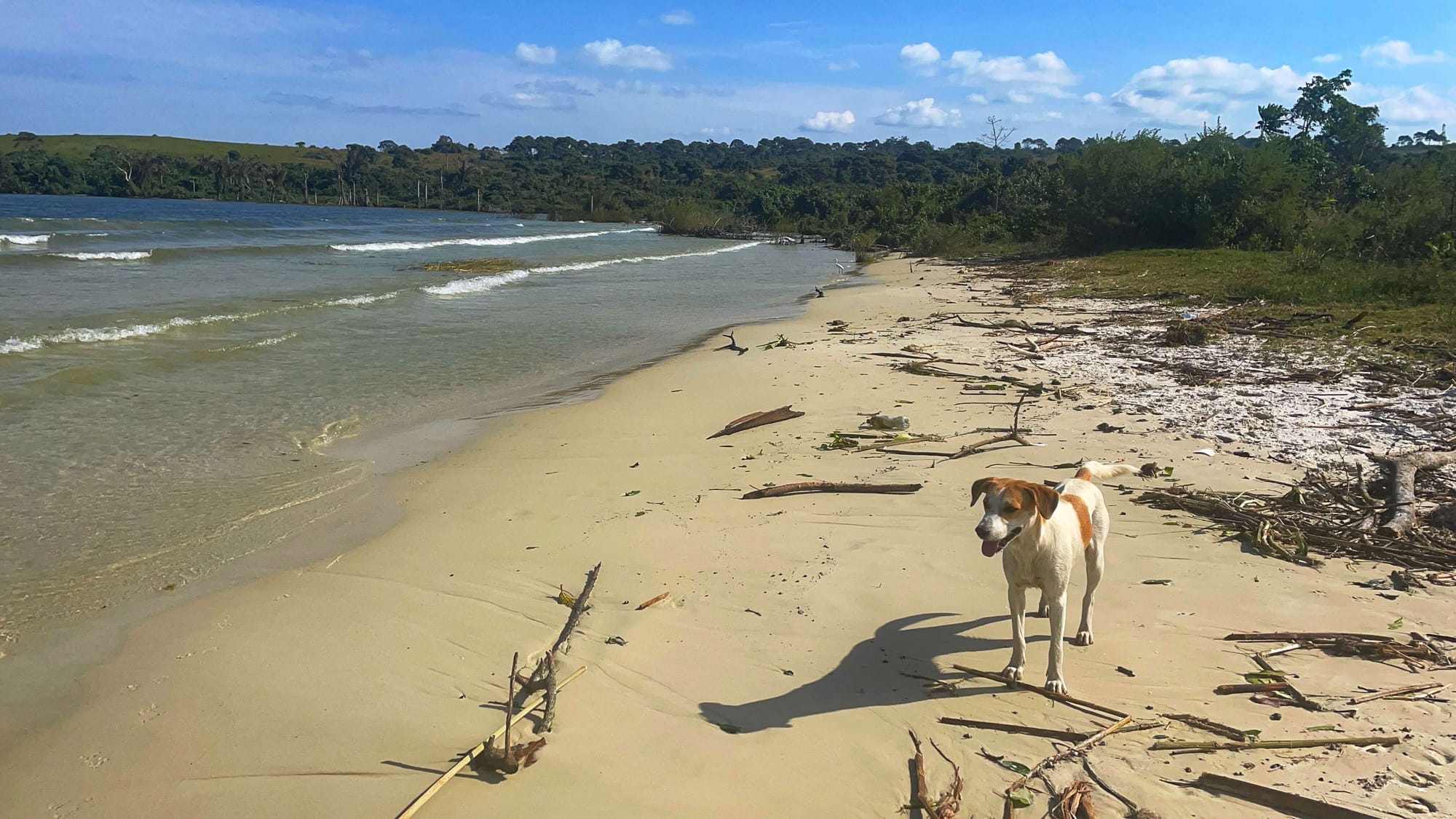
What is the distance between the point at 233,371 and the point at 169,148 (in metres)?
153

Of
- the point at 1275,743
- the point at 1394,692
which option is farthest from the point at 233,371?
the point at 1394,692

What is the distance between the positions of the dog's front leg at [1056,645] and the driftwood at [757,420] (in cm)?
514

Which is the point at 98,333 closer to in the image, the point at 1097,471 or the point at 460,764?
the point at 460,764

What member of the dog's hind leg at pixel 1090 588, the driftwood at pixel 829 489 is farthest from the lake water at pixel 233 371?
the dog's hind leg at pixel 1090 588

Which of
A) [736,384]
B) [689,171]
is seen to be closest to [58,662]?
[736,384]

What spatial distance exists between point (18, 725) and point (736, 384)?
8.22m

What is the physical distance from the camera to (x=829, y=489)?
6605 mm

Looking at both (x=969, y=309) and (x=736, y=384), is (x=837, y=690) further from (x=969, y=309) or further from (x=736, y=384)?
(x=969, y=309)

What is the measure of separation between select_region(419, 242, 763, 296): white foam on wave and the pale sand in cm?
1959

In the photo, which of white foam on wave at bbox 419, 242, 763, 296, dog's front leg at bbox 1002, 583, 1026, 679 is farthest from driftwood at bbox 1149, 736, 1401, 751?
white foam on wave at bbox 419, 242, 763, 296

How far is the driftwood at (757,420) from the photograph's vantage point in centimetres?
880

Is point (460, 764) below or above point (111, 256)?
below

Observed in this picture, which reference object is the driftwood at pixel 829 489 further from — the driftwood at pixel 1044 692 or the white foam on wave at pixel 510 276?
the white foam on wave at pixel 510 276

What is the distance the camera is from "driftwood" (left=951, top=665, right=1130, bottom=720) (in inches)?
143
